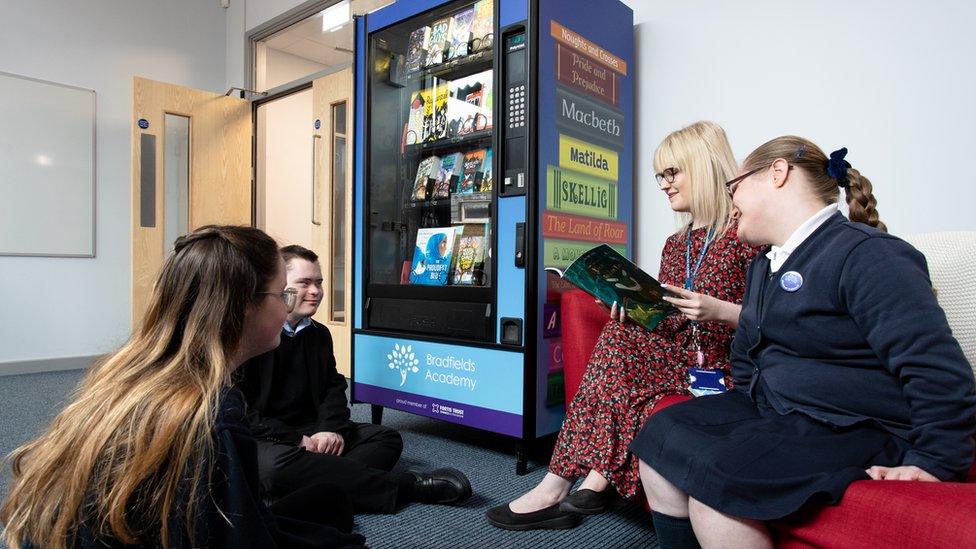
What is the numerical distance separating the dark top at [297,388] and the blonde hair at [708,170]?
3.90 feet

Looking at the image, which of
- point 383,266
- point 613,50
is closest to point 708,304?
point 613,50

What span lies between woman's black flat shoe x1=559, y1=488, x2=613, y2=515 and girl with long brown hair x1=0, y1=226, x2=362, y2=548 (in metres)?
0.84

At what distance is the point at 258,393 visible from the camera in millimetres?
1812

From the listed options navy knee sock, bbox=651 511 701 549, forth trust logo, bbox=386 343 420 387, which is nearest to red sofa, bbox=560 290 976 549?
navy knee sock, bbox=651 511 701 549

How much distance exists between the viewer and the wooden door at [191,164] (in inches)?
150

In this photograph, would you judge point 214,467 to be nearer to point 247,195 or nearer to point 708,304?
point 708,304

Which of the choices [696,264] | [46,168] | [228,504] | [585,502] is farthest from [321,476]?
[46,168]

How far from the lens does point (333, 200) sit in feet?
11.9

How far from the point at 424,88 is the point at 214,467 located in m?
2.09

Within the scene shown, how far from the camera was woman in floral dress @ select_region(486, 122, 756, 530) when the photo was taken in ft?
4.74

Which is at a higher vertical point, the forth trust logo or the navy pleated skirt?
the navy pleated skirt

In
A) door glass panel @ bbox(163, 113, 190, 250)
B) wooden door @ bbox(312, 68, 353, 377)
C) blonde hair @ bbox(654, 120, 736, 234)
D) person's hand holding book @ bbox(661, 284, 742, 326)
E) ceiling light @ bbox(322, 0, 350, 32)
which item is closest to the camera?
person's hand holding book @ bbox(661, 284, 742, 326)

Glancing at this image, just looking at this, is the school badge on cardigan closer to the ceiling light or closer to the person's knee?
the person's knee

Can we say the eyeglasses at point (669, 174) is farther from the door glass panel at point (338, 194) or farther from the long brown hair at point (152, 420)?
the door glass panel at point (338, 194)
